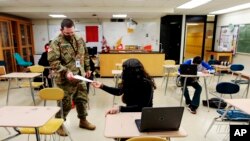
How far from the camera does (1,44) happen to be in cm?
633

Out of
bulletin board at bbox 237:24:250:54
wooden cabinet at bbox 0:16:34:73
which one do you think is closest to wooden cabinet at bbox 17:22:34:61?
wooden cabinet at bbox 0:16:34:73

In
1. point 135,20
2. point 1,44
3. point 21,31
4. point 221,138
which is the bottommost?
point 221,138

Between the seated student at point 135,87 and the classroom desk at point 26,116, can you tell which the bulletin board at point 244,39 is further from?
the classroom desk at point 26,116

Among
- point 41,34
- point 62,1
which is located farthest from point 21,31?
point 62,1

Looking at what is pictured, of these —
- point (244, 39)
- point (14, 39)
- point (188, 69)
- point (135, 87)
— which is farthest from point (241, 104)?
point (14, 39)

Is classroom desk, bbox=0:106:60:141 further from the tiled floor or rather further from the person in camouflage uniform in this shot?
the tiled floor

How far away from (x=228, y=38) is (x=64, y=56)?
23.5 feet

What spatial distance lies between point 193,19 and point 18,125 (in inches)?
334

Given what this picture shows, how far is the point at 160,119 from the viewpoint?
1339 mm

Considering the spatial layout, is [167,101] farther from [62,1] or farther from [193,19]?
[193,19]

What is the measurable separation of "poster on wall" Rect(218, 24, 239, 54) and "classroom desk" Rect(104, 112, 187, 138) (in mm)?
6998

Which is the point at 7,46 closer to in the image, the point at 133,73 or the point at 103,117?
the point at 103,117

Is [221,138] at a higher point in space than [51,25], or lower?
lower

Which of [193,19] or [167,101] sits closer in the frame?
[167,101]
